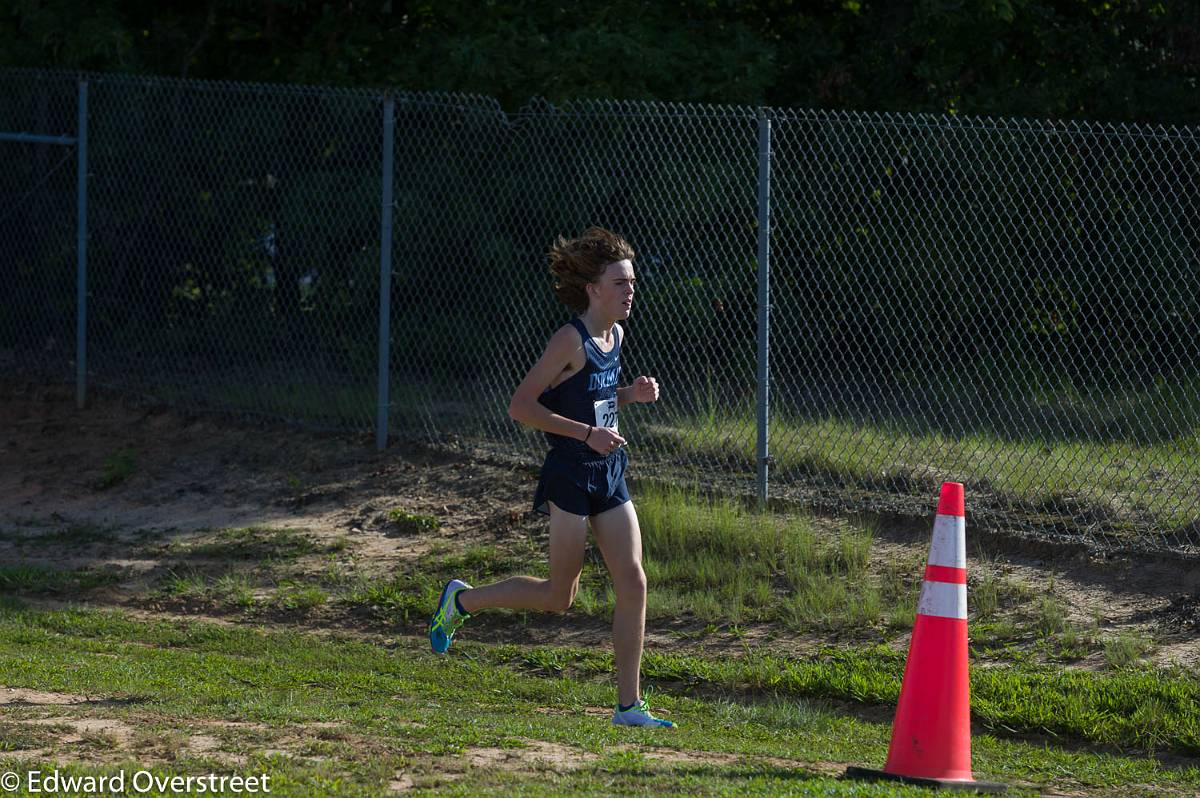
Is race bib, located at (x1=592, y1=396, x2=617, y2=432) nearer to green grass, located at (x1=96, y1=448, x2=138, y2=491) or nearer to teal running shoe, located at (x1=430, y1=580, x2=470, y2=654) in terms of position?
teal running shoe, located at (x1=430, y1=580, x2=470, y2=654)

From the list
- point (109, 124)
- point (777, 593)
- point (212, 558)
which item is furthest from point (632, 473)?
point (109, 124)

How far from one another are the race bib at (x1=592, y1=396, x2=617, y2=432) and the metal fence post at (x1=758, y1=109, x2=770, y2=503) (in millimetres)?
2866

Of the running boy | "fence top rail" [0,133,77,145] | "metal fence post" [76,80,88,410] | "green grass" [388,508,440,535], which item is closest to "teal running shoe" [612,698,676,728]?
the running boy

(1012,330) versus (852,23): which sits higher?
(852,23)

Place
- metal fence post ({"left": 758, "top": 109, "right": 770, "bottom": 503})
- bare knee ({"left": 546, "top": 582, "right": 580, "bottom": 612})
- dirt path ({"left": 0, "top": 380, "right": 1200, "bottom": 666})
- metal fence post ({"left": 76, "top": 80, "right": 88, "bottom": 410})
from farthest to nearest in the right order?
metal fence post ({"left": 76, "top": 80, "right": 88, "bottom": 410})
metal fence post ({"left": 758, "top": 109, "right": 770, "bottom": 503})
dirt path ({"left": 0, "top": 380, "right": 1200, "bottom": 666})
bare knee ({"left": 546, "top": 582, "right": 580, "bottom": 612})

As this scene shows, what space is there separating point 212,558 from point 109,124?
4535mm

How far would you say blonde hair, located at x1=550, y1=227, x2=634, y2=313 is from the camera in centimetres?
558

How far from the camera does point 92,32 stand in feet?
39.0

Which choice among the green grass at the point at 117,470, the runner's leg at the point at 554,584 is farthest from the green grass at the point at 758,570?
the green grass at the point at 117,470

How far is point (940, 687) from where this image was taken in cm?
475

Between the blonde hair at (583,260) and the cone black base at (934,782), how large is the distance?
2015 millimetres

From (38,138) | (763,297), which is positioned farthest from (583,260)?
(38,138)

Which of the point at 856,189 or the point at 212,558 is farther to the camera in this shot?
the point at 856,189

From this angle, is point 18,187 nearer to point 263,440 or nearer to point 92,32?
point 92,32
